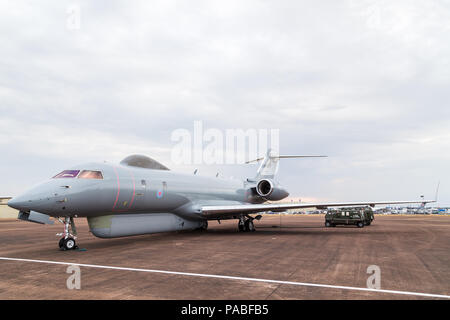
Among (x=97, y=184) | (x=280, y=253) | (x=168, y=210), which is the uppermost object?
(x=97, y=184)

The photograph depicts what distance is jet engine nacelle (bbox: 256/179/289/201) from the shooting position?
900 inches

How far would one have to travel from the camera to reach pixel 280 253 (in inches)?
409

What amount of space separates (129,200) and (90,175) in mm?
1882

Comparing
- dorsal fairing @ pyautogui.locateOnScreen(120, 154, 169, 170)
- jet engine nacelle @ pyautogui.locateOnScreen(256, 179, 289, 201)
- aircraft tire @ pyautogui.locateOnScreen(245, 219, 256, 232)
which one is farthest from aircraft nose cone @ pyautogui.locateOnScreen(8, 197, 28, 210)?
jet engine nacelle @ pyautogui.locateOnScreen(256, 179, 289, 201)

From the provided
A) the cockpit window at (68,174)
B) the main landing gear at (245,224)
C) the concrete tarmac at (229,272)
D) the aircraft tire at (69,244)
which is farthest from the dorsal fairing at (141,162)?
the main landing gear at (245,224)

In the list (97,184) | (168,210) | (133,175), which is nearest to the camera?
(97,184)

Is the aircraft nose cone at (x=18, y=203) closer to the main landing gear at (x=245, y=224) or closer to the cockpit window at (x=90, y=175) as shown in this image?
the cockpit window at (x=90, y=175)

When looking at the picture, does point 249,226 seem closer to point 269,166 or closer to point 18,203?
point 269,166

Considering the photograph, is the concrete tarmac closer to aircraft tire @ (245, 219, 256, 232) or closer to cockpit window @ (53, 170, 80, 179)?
cockpit window @ (53, 170, 80, 179)
